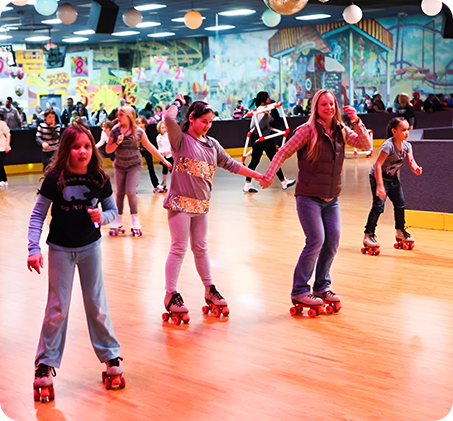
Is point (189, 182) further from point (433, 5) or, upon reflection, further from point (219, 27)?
point (219, 27)

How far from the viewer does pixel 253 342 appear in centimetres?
383

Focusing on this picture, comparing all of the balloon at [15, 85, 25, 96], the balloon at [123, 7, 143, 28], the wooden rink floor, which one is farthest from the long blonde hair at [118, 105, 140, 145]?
the balloon at [15, 85, 25, 96]

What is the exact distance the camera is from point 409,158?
6.04m

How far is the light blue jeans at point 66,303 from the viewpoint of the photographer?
121 inches

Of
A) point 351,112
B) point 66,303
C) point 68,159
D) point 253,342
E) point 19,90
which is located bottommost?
point 253,342

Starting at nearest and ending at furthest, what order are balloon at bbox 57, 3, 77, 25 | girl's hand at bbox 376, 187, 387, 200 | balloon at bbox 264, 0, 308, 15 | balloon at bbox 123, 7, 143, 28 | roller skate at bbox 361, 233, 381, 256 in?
1. girl's hand at bbox 376, 187, 387, 200
2. roller skate at bbox 361, 233, 381, 256
3. balloon at bbox 264, 0, 308, 15
4. balloon at bbox 57, 3, 77, 25
5. balloon at bbox 123, 7, 143, 28

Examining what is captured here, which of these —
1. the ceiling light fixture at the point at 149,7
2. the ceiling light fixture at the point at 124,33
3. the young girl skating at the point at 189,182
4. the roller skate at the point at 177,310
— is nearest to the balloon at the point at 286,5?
the young girl skating at the point at 189,182

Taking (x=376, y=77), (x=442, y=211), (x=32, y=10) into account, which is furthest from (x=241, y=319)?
(x=376, y=77)

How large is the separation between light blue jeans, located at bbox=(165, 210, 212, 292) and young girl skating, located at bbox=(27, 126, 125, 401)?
3.22 ft

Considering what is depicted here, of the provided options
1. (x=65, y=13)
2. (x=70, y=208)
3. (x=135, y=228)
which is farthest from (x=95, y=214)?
(x=65, y=13)

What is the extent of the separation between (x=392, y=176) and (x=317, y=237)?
2.21m

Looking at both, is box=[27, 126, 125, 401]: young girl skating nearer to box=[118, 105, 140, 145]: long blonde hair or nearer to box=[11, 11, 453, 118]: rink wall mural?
box=[118, 105, 140, 145]: long blonde hair

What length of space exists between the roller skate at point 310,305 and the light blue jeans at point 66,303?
1.50 meters

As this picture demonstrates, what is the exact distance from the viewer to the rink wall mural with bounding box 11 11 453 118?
16.6 meters
